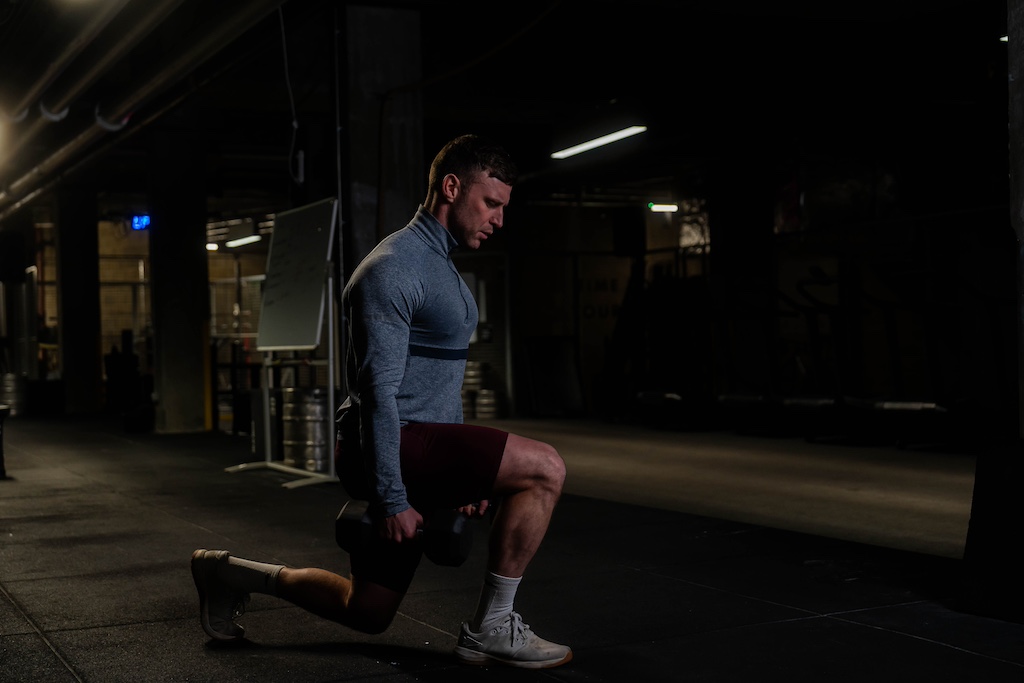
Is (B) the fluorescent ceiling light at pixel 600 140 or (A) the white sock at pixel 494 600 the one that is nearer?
(A) the white sock at pixel 494 600

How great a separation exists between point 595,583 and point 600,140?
25.9 ft

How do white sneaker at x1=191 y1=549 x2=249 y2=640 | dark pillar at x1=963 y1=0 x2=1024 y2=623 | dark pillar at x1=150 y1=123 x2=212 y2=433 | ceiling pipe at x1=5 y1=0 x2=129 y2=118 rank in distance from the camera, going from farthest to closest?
dark pillar at x1=150 y1=123 x2=212 y2=433
ceiling pipe at x1=5 y1=0 x2=129 y2=118
dark pillar at x1=963 y1=0 x2=1024 y2=623
white sneaker at x1=191 y1=549 x2=249 y2=640

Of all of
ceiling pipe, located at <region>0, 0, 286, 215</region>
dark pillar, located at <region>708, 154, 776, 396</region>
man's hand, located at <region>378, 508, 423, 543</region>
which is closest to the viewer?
man's hand, located at <region>378, 508, 423, 543</region>

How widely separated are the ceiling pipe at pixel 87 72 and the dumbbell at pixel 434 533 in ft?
13.5

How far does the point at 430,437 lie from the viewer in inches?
107

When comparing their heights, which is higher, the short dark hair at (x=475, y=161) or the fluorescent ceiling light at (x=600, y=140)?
the fluorescent ceiling light at (x=600, y=140)

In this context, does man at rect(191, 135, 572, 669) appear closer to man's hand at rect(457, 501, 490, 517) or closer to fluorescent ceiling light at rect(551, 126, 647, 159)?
man's hand at rect(457, 501, 490, 517)

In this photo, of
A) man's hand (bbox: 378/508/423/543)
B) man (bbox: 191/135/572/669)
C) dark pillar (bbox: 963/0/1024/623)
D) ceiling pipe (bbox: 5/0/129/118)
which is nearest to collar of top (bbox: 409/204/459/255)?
man (bbox: 191/135/572/669)

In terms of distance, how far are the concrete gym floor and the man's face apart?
1.08 m

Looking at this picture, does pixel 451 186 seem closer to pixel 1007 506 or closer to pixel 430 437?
pixel 430 437

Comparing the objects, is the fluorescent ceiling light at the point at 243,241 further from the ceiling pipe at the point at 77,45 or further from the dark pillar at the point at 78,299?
the ceiling pipe at the point at 77,45

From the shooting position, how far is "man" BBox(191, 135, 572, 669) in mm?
2602

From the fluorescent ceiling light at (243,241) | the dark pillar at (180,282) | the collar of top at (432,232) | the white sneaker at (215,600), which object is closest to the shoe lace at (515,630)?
the white sneaker at (215,600)

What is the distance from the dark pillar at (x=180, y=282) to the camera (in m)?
12.3
